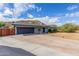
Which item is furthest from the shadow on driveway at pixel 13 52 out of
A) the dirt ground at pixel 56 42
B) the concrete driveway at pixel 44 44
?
the dirt ground at pixel 56 42

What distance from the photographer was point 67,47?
241 centimetres

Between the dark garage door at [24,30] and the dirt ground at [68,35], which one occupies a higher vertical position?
the dark garage door at [24,30]

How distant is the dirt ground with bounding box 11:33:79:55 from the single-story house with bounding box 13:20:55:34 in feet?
0.20

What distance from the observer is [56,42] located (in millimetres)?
2453

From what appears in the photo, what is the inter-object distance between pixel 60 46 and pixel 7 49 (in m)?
0.62

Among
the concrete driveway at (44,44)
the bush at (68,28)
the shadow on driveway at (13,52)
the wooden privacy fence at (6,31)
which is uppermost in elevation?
the bush at (68,28)

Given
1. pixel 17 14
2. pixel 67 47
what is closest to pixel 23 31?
pixel 17 14

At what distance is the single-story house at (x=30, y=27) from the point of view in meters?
2.47

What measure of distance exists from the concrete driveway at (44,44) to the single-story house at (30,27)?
0.20 feet

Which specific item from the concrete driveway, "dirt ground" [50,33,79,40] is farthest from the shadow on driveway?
"dirt ground" [50,33,79,40]

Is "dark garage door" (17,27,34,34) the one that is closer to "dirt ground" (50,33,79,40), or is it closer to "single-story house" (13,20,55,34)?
"single-story house" (13,20,55,34)

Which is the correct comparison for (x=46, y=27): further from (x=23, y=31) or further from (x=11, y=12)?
(x=11, y=12)

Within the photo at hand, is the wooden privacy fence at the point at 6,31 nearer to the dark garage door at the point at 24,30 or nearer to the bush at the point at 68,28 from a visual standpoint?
the dark garage door at the point at 24,30

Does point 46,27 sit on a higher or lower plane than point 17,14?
lower
